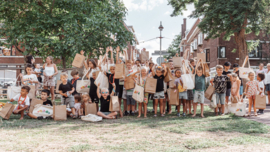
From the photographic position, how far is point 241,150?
162 inches

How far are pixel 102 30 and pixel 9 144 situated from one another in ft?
31.2

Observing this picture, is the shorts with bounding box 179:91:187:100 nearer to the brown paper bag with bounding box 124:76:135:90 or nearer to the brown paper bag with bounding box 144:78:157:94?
the brown paper bag with bounding box 144:78:157:94

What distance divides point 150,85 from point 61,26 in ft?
22.2

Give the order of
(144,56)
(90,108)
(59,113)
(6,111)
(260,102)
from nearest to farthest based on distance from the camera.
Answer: (6,111) < (59,113) < (90,108) < (260,102) < (144,56)

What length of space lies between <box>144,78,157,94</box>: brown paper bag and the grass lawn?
1.66m

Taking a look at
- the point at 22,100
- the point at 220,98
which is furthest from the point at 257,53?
the point at 22,100

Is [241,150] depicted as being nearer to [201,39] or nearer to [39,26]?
[39,26]

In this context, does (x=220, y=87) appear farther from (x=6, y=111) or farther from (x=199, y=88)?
(x=6, y=111)

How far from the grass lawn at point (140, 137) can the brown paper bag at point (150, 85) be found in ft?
5.46

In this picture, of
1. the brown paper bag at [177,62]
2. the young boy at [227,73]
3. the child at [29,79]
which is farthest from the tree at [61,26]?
the young boy at [227,73]

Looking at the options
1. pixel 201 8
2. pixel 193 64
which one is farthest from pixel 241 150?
pixel 201 8

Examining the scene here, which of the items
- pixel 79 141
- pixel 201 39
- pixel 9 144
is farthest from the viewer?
pixel 201 39

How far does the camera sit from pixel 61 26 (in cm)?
1264

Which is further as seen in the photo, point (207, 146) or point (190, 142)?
point (190, 142)
